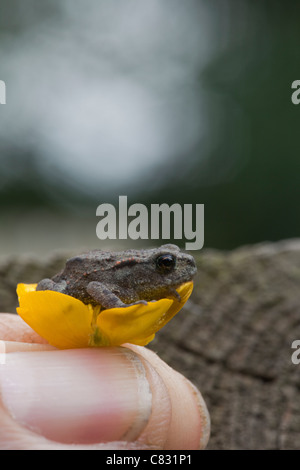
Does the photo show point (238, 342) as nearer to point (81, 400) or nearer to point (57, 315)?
point (81, 400)

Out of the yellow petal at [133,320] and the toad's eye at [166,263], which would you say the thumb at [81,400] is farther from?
the toad's eye at [166,263]

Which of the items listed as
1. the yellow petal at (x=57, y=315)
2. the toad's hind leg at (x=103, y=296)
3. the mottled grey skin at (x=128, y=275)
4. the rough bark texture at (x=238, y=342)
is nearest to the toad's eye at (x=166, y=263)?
the mottled grey skin at (x=128, y=275)

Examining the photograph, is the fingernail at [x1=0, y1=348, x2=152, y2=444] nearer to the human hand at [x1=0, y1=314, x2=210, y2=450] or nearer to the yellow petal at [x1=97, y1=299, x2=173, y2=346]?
the human hand at [x1=0, y1=314, x2=210, y2=450]

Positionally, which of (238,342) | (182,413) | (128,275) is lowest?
(182,413)

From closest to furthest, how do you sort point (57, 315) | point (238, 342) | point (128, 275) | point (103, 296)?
point (57, 315)
point (103, 296)
point (128, 275)
point (238, 342)

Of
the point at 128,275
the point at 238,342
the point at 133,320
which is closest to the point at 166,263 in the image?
the point at 128,275
